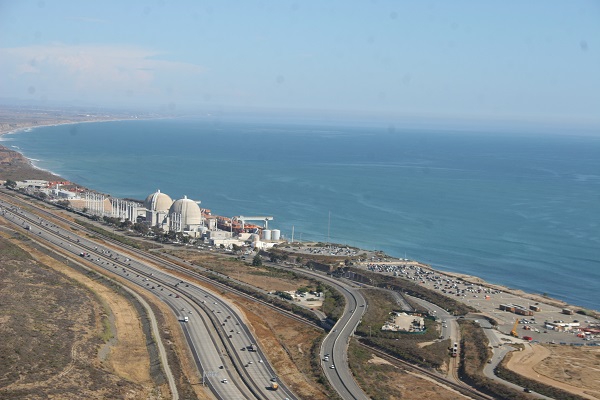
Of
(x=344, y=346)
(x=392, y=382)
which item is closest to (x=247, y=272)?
(x=344, y=346)

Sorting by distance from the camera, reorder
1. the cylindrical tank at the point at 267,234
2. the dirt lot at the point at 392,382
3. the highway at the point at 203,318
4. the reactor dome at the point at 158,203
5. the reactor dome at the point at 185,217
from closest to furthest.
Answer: the highway at the point at 203,318 < the dirt lot at the point at 392,382 < the cylindrical tank at the point at 267,234 < the reactor dome at the point at 185,217 < the reactor dome at the point at 158,203

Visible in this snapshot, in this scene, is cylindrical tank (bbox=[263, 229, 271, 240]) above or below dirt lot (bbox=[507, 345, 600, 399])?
below

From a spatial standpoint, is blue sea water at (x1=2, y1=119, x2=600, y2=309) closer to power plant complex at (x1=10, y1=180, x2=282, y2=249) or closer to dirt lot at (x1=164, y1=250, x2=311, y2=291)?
power plant complex at (x1=10, y1=180, x2=282, y2=249)

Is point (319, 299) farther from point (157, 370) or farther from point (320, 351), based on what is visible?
point (157, 370)

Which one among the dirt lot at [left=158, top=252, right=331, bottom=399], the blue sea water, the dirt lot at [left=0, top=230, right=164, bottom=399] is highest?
the dirt lot at [left=0, top=230, right=164, bottom=399]

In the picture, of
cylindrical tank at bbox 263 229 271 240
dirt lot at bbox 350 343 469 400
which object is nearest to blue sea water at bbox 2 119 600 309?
cylindrical tank at bbox 263 229 271 240

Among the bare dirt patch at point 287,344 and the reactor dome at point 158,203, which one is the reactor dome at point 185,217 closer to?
the reactor dome at point 158,203

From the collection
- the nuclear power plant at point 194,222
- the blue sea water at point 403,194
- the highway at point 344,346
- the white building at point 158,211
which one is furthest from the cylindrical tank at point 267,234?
the highway at point 344,346
